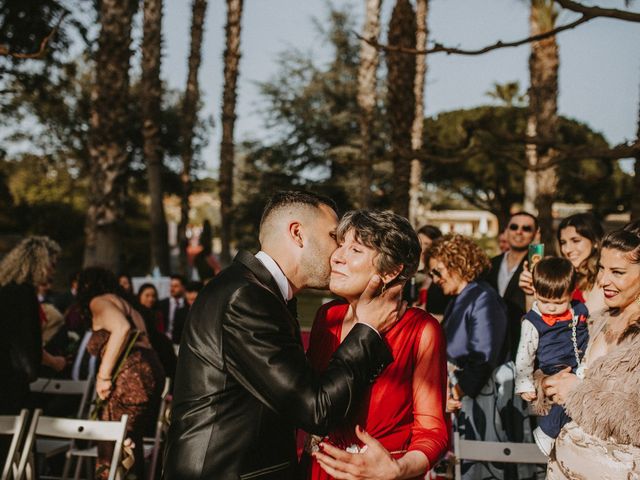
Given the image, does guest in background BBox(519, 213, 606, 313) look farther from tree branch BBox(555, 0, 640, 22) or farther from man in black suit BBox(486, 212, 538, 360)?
tree branch BBox(555, 0, 640, 22)

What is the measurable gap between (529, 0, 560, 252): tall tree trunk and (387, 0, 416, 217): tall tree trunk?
3059 mm

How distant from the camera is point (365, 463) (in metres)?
2.00

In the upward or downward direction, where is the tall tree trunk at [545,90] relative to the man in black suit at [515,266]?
upward

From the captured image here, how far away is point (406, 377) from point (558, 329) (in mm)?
1824

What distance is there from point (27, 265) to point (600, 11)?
14.5 ft

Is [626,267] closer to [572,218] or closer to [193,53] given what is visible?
[572,218]

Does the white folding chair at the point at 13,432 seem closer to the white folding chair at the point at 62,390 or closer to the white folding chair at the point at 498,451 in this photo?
the white folding chair at the point at 62,390

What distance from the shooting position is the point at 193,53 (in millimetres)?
17453

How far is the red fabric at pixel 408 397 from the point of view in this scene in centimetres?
221

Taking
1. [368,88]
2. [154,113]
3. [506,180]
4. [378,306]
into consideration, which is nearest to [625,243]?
[378,306]

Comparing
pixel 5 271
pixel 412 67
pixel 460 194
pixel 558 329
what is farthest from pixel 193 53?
pixel 460 194

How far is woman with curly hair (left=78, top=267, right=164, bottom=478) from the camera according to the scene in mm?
4590

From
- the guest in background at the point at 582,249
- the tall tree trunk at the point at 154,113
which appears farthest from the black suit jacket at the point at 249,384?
the tall tree trunk at the point at 154,113

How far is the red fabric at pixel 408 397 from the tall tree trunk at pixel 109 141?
7.04 metres
